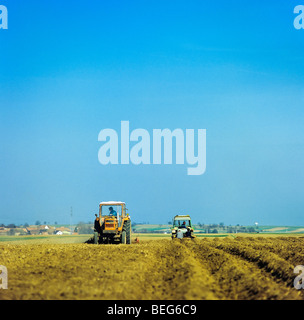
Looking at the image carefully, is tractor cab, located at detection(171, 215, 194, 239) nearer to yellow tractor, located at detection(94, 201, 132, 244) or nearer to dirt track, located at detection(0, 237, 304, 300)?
yellow tractor, located at detection(94, 201, 132, 244)

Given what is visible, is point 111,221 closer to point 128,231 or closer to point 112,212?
point 112,212

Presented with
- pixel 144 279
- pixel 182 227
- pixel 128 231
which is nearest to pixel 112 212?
pixel 128 231

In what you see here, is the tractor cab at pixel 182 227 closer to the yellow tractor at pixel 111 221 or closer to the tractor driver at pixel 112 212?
the yellow tractor at pixel 111 221

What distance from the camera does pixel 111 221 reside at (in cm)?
2827

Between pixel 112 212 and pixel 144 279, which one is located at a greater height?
pixel 112 212

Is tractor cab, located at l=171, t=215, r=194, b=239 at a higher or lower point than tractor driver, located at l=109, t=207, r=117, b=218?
lower

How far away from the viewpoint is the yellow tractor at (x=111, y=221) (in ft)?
93.1

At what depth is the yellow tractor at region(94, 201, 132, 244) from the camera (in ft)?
93.1

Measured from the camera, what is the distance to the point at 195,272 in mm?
13531

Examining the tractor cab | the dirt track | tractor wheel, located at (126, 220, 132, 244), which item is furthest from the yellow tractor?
the dirt track

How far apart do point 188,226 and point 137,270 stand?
69.0 feet
